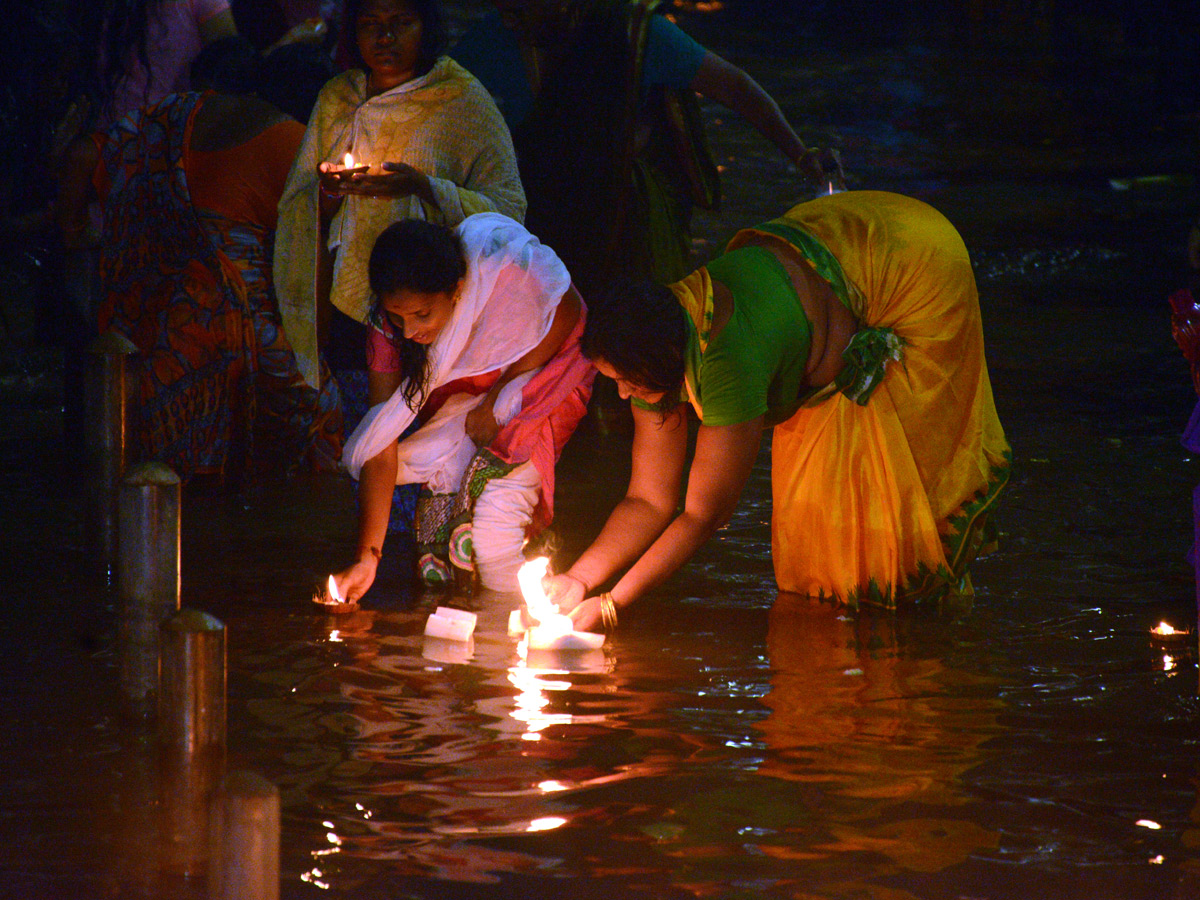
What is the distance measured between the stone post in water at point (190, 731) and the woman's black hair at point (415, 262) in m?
1.59

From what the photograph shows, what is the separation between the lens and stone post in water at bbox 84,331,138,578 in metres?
4.86

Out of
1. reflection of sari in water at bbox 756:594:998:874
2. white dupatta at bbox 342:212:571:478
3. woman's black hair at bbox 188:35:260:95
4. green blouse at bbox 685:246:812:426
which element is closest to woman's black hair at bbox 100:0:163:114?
woman's black hair at bbox 188:35:260:95

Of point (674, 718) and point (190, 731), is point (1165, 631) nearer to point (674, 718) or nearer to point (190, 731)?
point (674, 718)

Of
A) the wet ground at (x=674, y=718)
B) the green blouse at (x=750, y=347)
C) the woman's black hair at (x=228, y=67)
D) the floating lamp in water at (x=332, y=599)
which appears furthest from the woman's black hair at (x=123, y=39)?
the green blouse at (x=750, y=347)

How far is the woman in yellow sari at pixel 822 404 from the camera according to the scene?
422cm

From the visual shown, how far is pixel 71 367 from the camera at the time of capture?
6242 mm

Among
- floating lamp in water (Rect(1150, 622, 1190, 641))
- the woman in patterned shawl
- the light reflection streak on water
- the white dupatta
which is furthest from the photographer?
the woman in patterned shawl

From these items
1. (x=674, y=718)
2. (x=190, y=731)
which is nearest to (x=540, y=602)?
(x=674, y=718)

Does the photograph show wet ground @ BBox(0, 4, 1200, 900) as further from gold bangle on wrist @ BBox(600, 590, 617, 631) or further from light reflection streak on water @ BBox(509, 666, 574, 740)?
gold bangle on wrist @ BBox(600, 590, 617, 631)

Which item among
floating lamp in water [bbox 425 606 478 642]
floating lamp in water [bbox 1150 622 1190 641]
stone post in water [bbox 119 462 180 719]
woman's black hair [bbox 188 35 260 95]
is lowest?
floating lamp in water [bbox 1150 622 1190 641]

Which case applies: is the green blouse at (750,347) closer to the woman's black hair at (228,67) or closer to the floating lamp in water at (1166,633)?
the floating lamp in water at (1166,633)

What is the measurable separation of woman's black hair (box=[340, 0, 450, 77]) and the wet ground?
164cm

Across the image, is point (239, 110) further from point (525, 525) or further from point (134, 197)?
point (525, 525)

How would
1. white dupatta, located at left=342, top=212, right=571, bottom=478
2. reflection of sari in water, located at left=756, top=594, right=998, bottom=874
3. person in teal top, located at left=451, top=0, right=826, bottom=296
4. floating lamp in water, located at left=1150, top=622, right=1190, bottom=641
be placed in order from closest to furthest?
reflection of sari in water, located at left=756, top=594, right=998, bottom=874
floating lamp in water, located at left=1150, top=622, right=1190, bottom=641
white dupatta, located at left=342, top=212, right=571, bottom=478
person in teal top, located at left=451, top=0, right=826, bottom=296
